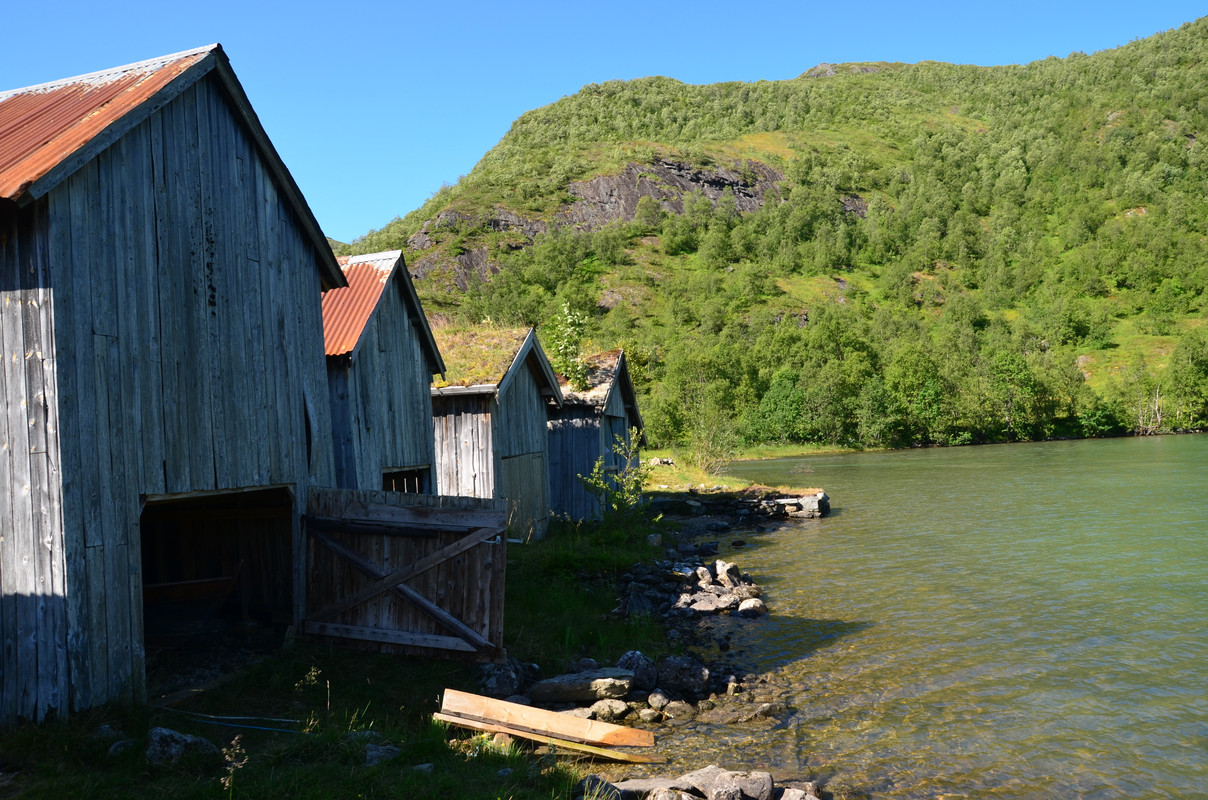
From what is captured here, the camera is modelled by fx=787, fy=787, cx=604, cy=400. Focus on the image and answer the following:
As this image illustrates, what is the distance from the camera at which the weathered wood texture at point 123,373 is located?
738 centimetres

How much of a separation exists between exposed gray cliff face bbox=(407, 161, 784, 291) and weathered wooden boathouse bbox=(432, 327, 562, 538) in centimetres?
10676

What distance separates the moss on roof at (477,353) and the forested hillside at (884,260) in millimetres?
9004

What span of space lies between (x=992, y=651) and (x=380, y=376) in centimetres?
1125

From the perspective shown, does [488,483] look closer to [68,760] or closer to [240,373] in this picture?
[240,373]

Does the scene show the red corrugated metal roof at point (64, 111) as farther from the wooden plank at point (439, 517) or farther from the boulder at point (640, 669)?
the boulder at point (640, 669)

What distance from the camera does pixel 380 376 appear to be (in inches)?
569

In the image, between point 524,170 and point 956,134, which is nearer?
point 524,170

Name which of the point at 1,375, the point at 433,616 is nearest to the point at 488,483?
the point at 433,616

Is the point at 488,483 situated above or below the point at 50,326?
below

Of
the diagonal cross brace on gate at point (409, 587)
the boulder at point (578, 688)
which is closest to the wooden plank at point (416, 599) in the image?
the diagonal cross brace on gate at point (409, 587)

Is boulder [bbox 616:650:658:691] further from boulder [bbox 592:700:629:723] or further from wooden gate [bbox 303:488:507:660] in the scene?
wooden gate [bbox 303:488:507:660]

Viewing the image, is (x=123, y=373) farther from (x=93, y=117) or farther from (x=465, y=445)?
(x=465, y=445)

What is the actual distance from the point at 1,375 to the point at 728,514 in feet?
→ 84.2

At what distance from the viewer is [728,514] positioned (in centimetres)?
3042
